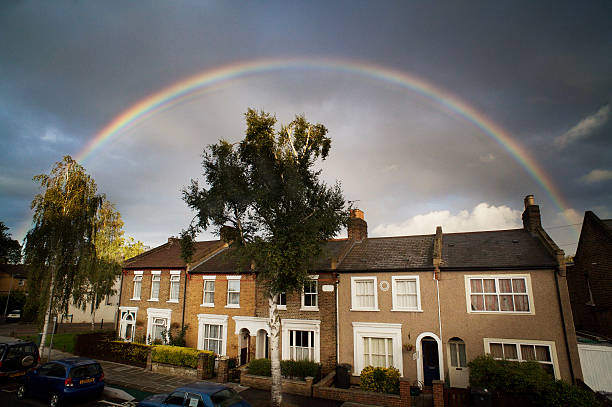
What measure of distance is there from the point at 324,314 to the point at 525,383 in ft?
34.9

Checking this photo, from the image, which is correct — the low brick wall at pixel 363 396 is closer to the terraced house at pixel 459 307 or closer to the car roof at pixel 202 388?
the terraced house at pixel 459 307

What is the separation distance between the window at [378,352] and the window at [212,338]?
10.7m

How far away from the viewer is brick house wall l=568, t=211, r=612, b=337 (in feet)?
66.0

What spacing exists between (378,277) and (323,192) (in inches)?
267

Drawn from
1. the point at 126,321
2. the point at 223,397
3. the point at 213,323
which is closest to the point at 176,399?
the point at 223,397

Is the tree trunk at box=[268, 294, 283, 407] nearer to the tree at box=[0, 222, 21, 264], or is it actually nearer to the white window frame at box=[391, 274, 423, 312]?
the white window frame at box=[391, 274, 423, 312]

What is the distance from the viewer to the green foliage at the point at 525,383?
13.2 meters

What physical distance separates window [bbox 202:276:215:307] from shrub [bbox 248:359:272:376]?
707 centimetres

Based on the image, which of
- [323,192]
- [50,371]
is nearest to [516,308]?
[323,192]

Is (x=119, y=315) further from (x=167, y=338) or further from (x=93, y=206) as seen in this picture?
(x=93, y=206)

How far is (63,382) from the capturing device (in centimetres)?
1398

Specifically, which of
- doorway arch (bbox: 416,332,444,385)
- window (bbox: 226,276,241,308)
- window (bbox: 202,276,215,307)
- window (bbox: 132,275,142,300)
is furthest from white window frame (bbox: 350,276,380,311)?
window (bbox: 132,275,142,300)

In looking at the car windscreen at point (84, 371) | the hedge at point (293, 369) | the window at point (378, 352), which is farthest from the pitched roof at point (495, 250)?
the car windscreen at point (84, 371)

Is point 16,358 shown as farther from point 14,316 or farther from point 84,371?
point 14,316
